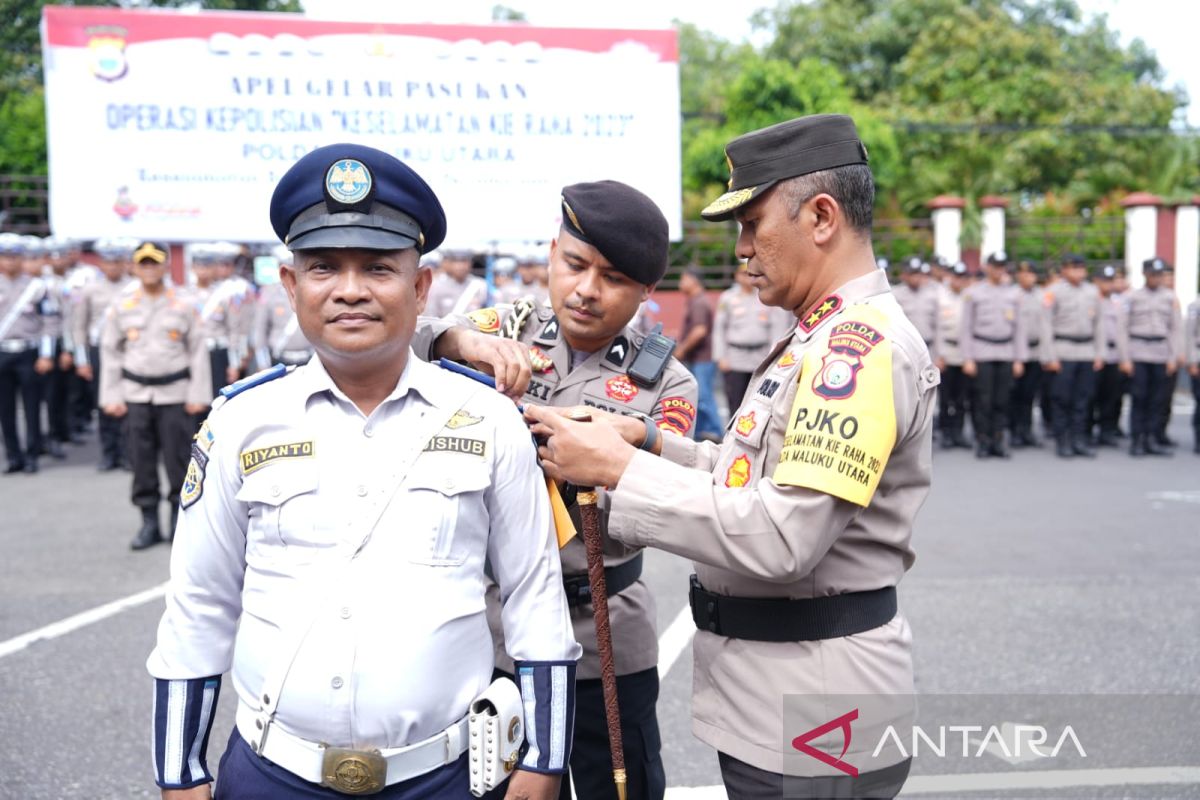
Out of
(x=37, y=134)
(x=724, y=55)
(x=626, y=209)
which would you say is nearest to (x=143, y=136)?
(x=626, y=209)

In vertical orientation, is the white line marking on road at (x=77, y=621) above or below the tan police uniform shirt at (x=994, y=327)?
below

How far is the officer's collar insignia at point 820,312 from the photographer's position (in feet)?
6.93

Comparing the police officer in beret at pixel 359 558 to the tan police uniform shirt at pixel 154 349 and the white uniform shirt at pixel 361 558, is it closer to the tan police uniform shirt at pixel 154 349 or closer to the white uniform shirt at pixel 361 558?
the white uniform shirt at pixel 361 558

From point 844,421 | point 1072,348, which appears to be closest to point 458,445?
point 844,421

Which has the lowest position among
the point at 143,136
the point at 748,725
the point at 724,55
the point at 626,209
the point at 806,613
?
the point at 748,725

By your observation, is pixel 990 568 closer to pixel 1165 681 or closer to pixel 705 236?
pixel 1165 681

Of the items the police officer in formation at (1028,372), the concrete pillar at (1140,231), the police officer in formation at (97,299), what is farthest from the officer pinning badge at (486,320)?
the concrete pillar at (1140,231)

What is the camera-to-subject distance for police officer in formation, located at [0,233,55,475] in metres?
10.3

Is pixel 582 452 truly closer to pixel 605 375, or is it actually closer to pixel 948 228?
pixel 605 375

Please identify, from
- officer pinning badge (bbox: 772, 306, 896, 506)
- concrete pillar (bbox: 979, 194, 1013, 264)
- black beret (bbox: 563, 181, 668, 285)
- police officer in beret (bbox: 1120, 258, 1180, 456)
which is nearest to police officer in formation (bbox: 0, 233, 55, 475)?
black beret (bbox: 563, 181, 668, 285)

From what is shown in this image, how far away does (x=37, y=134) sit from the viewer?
20516 mm

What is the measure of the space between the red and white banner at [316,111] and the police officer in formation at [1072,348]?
16.2 ft

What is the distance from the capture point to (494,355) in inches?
91.9

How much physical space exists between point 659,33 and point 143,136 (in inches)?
198
